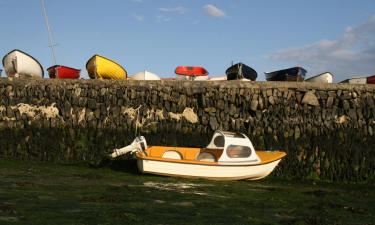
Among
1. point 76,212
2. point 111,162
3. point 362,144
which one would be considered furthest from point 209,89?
point 76,212

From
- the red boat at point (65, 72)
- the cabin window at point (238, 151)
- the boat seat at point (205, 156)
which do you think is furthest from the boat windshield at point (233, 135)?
the red boat at point (65, 72)

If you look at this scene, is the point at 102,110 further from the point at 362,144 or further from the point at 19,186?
the point at 362,144

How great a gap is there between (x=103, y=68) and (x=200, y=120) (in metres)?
5.91

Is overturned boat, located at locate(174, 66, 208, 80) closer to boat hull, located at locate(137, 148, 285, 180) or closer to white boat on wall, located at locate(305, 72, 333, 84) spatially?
white boat on wall, located at locate(305, 72, 333, 84)

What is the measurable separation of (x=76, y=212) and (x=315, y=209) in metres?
5.89

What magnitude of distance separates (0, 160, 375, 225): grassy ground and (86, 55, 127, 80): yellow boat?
6.11 meters

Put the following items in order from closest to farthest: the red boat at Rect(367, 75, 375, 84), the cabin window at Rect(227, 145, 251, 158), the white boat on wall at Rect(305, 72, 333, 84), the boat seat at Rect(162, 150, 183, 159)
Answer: the cabin window at Rect(227, 145, 251, 158)
the boat seat at Rect(162, 150, 183, 159)
the red boat at Rect(367, 75, 375, 84)
the white boat on wall at Rect(305, 72, 333, 84)

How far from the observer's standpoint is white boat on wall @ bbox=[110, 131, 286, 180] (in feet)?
56.9

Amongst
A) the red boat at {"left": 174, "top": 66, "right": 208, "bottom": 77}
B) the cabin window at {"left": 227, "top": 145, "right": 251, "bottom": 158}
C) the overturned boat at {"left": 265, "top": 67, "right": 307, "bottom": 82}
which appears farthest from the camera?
the red boat at {"left": 174, "top": 66, "right": 208, "bottom": 77}

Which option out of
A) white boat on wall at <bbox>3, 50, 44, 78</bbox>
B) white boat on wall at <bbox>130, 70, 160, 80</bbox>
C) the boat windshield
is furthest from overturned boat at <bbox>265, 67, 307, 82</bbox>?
white boat on wall at <bbox>3, 50, 44, 78</bbox>

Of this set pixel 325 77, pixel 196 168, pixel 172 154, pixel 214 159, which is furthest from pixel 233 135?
pixel 325 77

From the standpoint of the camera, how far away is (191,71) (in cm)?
2881

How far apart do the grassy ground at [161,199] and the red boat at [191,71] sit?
421 inches

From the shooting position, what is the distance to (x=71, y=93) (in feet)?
68.7
